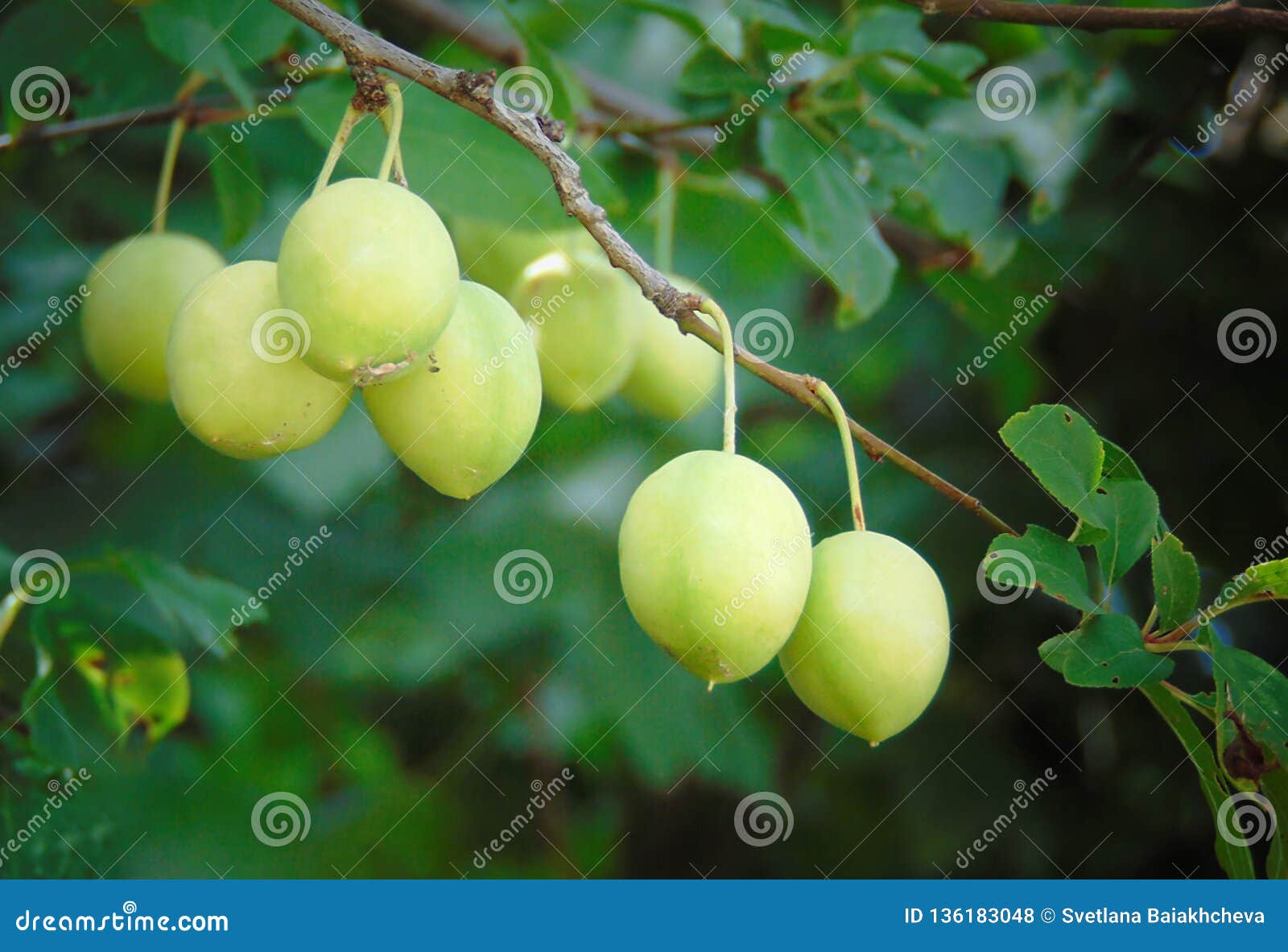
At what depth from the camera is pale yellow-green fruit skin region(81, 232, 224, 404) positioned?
1.18m

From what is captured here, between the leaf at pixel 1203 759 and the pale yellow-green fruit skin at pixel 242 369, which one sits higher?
the leaf at pixel 1203 759

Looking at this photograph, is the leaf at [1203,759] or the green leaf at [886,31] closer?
the leaf at [1203,759]

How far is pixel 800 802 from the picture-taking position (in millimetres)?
2137

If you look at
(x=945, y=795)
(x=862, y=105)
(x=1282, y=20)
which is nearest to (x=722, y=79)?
(x=862, y=105)

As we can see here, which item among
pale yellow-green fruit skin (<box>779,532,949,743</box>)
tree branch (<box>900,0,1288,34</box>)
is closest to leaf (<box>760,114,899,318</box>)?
tree branch (<box>900,0,1288,34</box>)

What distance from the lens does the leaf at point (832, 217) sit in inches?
58.1

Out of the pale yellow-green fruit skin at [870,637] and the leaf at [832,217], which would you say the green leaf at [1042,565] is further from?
the leaf at [832,217]

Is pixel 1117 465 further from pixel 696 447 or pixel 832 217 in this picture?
pixel 696 447

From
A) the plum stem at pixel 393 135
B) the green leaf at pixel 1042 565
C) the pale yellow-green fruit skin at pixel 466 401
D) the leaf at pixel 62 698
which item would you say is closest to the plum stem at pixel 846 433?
the green leaf at pixel 1042 565

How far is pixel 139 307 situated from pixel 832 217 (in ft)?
2.76

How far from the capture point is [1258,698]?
99 centimetres

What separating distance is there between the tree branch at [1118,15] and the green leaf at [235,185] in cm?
81

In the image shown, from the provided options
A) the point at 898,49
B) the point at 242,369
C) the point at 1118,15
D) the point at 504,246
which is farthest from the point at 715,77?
the point at 242,369

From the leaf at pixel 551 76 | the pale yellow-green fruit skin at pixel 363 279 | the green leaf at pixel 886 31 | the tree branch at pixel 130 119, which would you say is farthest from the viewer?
the green leaf at pixel 886 31
